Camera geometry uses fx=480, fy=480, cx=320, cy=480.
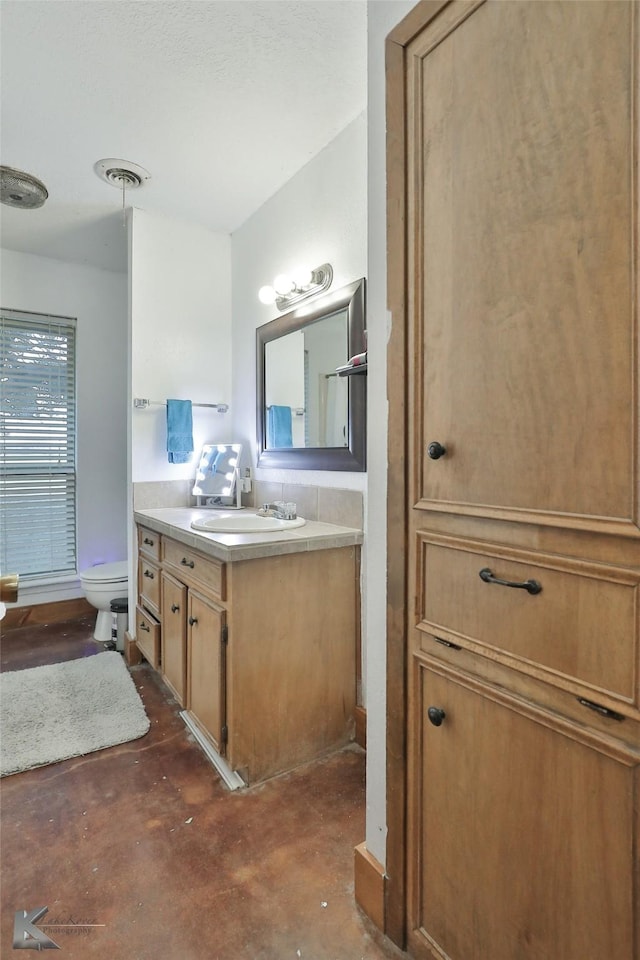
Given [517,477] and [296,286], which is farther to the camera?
[296,286]

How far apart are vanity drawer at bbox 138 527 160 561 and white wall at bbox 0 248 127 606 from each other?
45.8 inches

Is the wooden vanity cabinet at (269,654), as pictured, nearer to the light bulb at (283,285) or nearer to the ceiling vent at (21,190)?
the light bulb at (283,285)

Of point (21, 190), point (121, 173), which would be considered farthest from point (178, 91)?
point (21, 190)

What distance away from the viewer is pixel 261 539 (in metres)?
1.69

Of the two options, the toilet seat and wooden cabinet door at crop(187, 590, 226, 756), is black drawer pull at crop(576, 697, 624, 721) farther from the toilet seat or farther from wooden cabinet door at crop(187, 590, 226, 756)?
the toilet seat

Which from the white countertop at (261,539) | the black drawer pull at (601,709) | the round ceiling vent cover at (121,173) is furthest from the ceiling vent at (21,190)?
the black drawer pull at (601,709)

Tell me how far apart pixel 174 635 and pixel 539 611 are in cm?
170

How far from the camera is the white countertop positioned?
159 cm

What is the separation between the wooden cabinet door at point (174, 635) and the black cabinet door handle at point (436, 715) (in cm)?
126

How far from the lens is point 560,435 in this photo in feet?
2.46

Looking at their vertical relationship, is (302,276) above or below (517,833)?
above

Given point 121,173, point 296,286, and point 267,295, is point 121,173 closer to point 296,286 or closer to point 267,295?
point 267,295

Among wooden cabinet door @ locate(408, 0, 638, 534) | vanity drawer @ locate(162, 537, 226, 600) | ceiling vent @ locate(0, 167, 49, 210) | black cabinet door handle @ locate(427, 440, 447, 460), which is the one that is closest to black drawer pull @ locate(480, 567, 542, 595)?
wooden cabinet door @ locate(408, 0, 638, 534)

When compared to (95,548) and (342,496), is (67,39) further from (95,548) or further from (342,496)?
(95,548)
